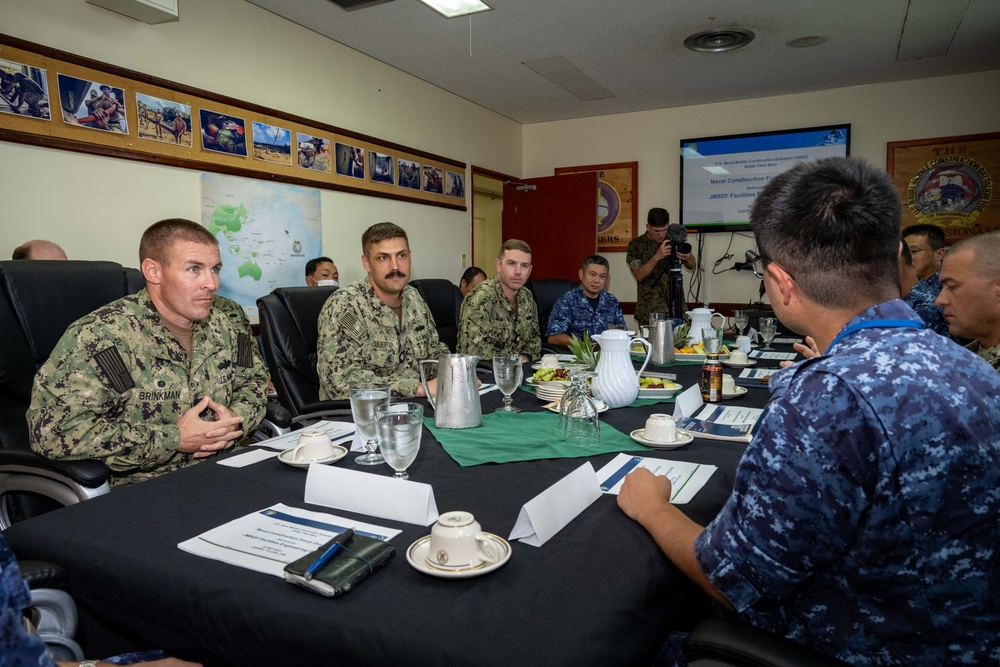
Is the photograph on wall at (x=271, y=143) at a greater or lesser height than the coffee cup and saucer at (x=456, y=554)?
greater

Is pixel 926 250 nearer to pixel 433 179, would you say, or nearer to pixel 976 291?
Answer: pixel 976 291

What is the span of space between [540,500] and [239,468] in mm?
684

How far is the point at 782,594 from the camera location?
2.56ft

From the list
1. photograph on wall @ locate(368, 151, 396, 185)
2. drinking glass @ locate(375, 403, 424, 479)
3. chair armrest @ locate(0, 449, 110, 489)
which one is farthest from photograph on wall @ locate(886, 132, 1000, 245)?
chair armrest @ locate(0, 449, 110, 489)

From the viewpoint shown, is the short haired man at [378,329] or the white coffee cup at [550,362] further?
the short haired man at [378,329]

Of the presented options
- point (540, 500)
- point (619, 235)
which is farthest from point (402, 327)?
point (619, 235)

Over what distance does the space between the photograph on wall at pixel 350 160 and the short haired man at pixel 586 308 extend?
5.92ft

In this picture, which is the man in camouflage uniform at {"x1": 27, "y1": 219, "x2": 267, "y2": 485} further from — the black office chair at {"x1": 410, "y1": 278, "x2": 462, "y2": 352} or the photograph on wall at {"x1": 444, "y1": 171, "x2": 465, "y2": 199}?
the photograph on wall at {"x1": 444, "y1": 171, "x2": 465, "y2": 199}

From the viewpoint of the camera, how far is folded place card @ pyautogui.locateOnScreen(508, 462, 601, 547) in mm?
918

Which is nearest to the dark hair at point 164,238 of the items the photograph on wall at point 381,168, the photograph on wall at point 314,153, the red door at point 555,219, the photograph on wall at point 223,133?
the photograph on wall at point 223,133

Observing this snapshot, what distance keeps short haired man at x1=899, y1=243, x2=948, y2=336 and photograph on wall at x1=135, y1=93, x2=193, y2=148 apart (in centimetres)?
365

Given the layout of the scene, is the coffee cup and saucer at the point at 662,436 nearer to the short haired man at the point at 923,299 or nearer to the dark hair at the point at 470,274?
the short haired man at the point at 923,299

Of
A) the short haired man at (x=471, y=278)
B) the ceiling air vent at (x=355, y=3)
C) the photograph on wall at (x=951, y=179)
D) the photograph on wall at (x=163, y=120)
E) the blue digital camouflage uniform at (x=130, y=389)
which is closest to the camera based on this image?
the blue digital camouflage uniform at (x=130, y=389)

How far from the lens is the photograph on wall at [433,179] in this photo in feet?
18.0
